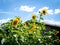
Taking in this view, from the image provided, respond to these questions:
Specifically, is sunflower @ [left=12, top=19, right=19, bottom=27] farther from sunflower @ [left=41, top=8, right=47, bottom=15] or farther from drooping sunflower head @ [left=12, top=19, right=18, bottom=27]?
sunflower @ [left=41, top=8, right=47, bottom=15]

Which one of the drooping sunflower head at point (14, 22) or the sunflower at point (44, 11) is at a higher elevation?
the sunflower at point (44, 11)

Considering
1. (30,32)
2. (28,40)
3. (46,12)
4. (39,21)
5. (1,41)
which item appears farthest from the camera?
(39,21)

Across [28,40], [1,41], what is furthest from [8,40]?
[28,40]

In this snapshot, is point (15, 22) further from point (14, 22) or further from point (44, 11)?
point (44, 11)

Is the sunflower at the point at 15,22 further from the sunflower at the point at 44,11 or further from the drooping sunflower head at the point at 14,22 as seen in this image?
the sunflower at the point at 44,11

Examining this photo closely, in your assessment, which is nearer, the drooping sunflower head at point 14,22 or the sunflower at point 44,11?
the drooping sunflower head at point 14,22

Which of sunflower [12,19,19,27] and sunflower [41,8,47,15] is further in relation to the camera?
sunflower [41,8,47,15]

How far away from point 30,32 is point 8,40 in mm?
565

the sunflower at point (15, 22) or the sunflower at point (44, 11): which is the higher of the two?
the sunflower at point (44, 11)

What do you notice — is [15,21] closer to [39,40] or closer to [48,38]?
[39,40]

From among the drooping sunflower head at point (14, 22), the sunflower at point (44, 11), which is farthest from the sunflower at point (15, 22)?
the sunflower at point (44, 11)

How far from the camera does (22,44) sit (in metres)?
3.37

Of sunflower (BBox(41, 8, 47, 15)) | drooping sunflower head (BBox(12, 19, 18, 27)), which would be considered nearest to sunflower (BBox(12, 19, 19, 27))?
drooping sunflower head (BBox(12, 19, 18, 27))

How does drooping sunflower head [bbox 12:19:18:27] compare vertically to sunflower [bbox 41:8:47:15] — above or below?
below
